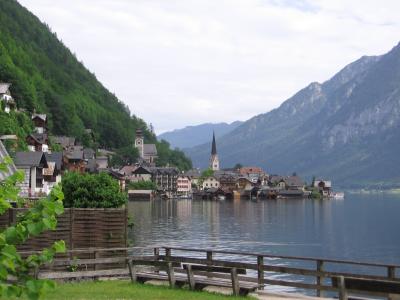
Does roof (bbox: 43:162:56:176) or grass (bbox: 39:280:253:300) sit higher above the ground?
roof (bbox: 43:162:56:176)

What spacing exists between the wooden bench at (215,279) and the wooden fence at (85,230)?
820cm

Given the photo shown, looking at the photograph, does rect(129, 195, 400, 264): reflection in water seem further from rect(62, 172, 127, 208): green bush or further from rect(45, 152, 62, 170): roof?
rect(62, 172, 127, 208): green bush

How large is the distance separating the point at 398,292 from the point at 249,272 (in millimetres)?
30665

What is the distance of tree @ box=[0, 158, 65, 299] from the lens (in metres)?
5.83

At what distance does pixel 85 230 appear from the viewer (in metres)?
30.4

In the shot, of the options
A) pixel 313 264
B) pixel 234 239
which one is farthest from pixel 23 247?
pixel 234 239

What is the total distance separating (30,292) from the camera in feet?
19.0

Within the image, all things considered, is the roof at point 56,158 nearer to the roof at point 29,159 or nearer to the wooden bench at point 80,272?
the roof at point 29,159

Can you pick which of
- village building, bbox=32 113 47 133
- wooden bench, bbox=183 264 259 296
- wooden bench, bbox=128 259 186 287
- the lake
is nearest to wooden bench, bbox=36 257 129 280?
wooden bench, bbox=128 259 186 287

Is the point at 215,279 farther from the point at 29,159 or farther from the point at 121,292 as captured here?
the point at 29,159

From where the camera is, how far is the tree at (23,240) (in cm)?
583

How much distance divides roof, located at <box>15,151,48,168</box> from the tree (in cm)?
7818

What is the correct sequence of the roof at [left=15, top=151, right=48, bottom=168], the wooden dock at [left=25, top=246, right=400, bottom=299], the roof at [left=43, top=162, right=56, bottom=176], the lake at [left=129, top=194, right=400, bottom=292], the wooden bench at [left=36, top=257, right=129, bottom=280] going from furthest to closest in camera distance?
the roof at [left=43, top=162, right=56, bottom=176] < the roof at [left=15, top=151, right=48, bottom=168] < the lake at [left=129, top=194, right=400, bottom=292] < the wooden bench at [left=36, top=257, right=129, bottom=280] < the wooden dock at [left=25, top=246, right=400, bottom=299]

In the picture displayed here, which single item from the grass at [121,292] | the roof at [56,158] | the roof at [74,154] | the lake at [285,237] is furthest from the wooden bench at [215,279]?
the roof at [74,154]
